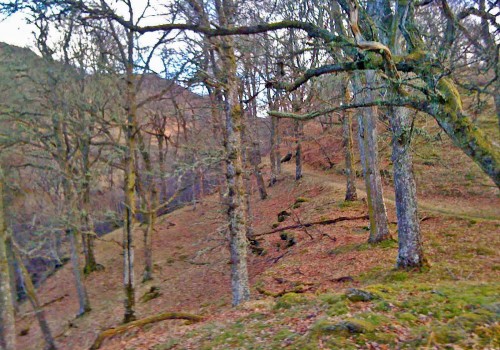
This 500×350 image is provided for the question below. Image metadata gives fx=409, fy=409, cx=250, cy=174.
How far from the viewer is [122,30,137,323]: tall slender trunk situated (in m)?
10.8

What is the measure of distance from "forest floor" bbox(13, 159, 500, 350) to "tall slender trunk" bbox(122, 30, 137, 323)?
108 centimetres

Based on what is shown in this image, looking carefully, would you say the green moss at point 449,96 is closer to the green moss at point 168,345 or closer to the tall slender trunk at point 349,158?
the green moss at point 168,345

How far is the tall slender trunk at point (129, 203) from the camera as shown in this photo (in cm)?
1082

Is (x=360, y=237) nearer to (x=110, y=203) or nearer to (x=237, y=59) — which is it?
(x=237, y=59)

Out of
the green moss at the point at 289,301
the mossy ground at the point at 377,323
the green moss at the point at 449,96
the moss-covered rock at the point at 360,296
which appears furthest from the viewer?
the green moss at the point at 289,301

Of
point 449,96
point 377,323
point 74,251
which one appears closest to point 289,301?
point 377,323

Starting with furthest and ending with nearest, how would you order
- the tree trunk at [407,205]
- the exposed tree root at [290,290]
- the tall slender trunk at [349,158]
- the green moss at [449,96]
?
the tall slender trunk at [349,158] → the exposed tree root at [290,290] → the tree trunk at [407,205] → the green moss at [449,96]

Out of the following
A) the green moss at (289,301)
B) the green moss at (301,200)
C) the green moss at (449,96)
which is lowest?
the green moss at (289,301)

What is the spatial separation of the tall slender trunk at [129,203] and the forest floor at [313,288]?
108 cm

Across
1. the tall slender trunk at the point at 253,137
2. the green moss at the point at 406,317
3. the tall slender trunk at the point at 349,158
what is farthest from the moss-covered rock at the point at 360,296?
the tall slender trunk at the point at 253,137

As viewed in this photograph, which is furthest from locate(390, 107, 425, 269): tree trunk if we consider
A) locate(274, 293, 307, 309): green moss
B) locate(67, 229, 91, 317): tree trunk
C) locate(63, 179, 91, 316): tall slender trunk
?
locate(67, 229, 91, 317): tree trunk

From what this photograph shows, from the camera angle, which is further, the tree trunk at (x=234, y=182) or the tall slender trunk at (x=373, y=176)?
the tall slender trunk at (x=373, y=176)

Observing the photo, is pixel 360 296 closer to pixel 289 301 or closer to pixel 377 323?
pixel 377 323

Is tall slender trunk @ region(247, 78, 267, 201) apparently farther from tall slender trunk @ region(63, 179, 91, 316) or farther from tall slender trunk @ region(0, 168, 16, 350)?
tall slender trunk @ region(0, 168, 16, 350)
